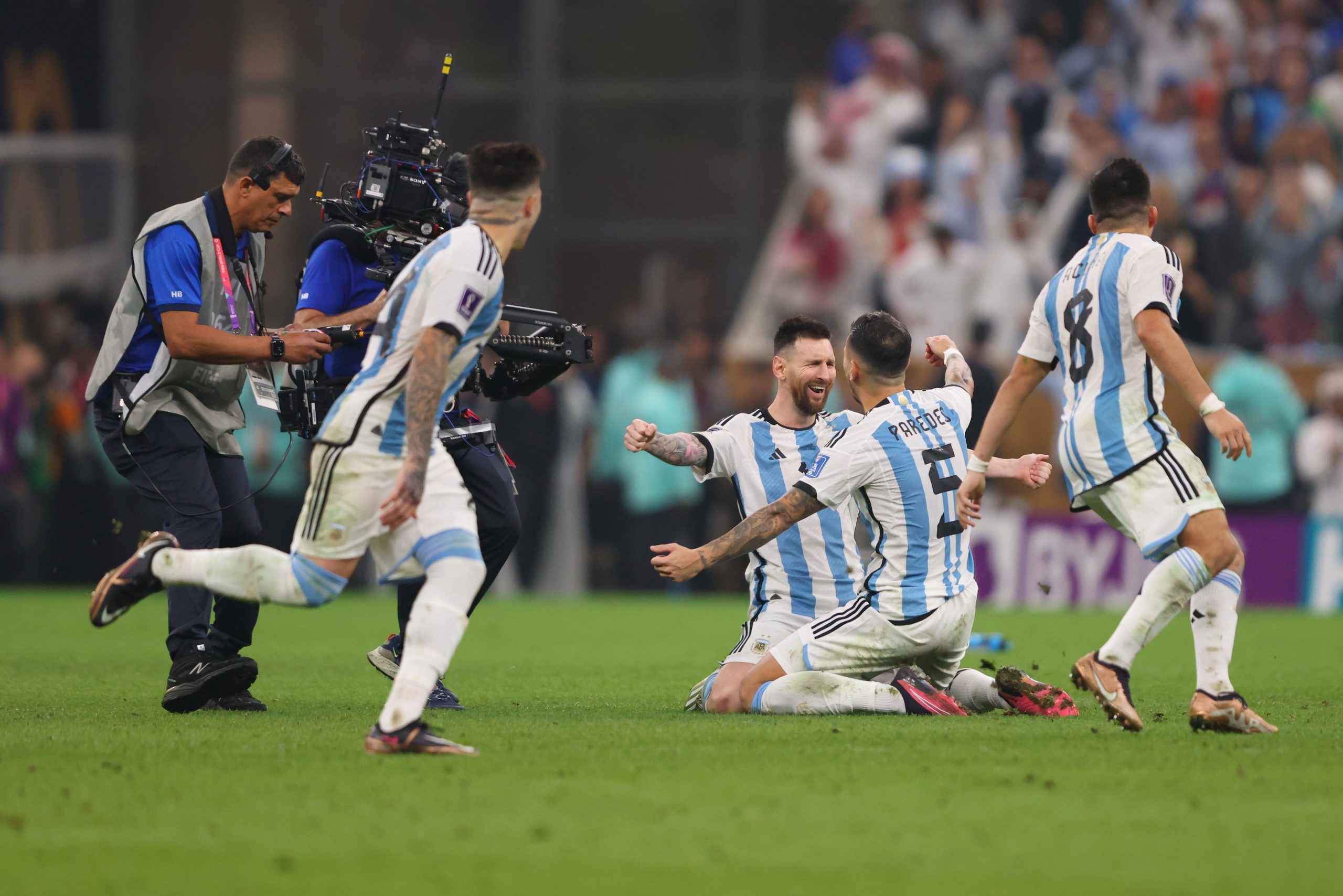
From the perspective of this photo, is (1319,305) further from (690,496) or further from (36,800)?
(36,800)

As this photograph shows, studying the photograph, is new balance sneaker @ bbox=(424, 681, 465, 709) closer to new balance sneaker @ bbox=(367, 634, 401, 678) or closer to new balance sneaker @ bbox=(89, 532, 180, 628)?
new balance sneaker @ bbox=(367, 634, 401, 678)

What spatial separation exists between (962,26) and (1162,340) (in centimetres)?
1409

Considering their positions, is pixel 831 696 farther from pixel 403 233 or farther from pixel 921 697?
pixel 403 233

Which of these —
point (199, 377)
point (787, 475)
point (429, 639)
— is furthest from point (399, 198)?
point (429, 639)

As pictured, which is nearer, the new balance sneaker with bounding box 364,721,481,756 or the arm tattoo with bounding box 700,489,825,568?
the new balance sneaker with bounding box 364,721,481,756

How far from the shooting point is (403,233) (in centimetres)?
708

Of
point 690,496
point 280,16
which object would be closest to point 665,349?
point 690,496

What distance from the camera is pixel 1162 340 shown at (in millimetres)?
5977

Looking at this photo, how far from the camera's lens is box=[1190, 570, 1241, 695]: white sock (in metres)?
5.99

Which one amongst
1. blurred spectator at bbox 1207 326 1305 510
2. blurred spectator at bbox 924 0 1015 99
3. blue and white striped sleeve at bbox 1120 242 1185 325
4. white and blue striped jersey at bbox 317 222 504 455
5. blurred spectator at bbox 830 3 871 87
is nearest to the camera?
white and blue striped jersey at bbox 317 222 504 455

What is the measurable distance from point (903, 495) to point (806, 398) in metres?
0.90

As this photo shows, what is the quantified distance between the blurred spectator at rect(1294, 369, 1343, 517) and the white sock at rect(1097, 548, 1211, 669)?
9511mm

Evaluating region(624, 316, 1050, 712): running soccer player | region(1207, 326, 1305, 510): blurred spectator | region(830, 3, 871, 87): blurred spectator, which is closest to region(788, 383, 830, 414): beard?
region(624, 316, 1050, 712): running soccer player

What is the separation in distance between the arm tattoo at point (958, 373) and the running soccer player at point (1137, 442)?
2.16 feet
